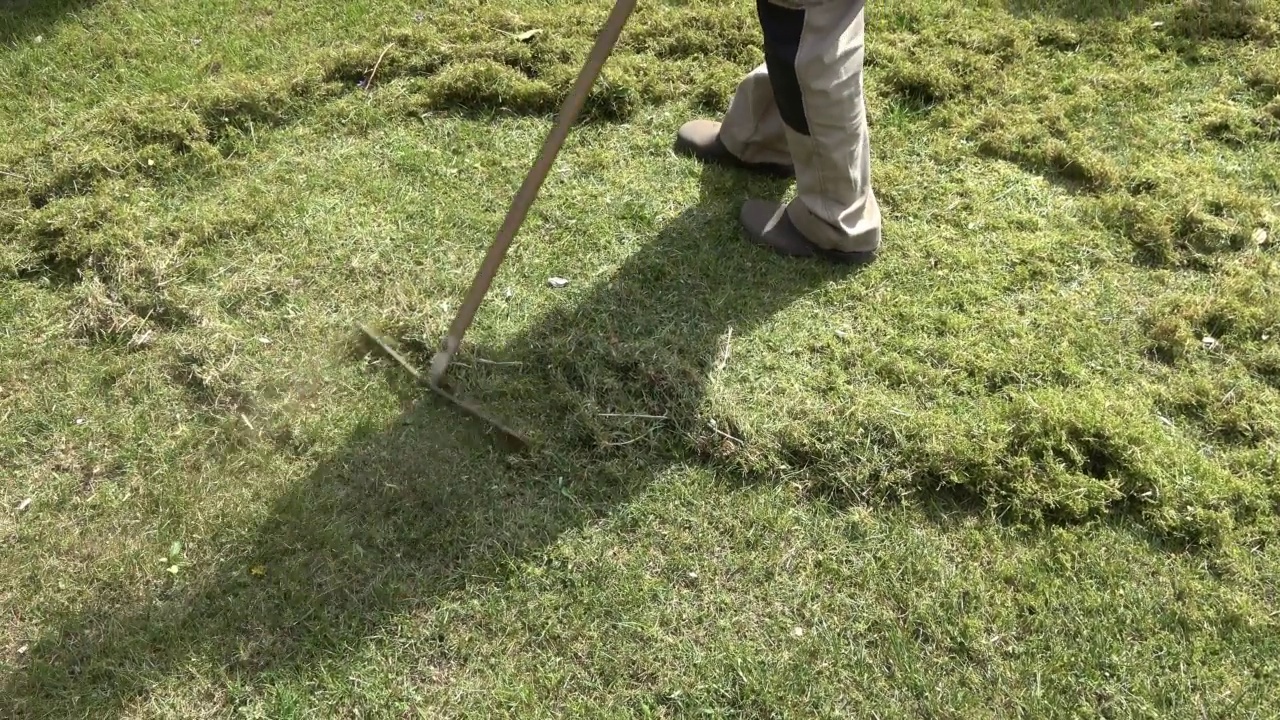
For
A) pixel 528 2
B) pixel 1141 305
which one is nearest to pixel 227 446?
pixel 528 2

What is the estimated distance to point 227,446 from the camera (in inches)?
98.0

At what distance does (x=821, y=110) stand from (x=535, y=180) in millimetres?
897

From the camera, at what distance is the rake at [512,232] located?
224 cm

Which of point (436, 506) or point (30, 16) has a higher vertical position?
point (30, 16)

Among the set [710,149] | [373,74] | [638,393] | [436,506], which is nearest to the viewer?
[436,506]

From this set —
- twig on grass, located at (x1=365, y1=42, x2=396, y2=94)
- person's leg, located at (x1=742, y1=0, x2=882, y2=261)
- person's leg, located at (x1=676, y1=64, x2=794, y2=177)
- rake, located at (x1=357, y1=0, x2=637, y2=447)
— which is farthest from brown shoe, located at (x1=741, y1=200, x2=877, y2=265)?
twig on grass, located at (x1=365, y1=42, x2=396, y2=94)

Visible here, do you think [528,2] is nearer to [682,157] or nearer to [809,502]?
[682,157]

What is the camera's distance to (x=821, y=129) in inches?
103

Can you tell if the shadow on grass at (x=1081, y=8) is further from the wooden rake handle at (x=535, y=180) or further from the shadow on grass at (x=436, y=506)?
the wooden rake handle at (x=535, y=180)

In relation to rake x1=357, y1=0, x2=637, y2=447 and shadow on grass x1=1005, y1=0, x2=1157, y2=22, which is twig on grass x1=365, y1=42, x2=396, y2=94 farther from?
shadow on grass x1=1005, y1=0, x2=1157, y2=22

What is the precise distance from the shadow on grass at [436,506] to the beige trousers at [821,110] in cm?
19

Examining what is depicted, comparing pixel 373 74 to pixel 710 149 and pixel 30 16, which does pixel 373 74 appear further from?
pixel 30 16

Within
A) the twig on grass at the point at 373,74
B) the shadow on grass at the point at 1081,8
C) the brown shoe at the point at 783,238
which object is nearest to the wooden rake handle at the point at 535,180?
the brown shoe at the point at 783,238

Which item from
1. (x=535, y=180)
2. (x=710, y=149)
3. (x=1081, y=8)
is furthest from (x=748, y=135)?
(x=1081, y=8)
